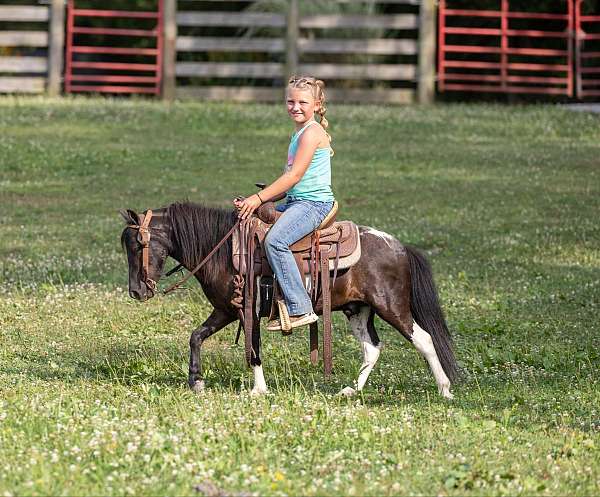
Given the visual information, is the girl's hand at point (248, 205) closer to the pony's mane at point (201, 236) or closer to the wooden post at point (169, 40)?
the pony's mane at point (201, 236)

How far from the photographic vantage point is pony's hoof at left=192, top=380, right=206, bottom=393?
945 centimetres

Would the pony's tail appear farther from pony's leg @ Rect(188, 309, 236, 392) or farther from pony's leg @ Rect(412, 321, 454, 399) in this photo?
pony's leg @ Rect(188, 309, 236, 392)

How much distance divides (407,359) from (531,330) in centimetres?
174

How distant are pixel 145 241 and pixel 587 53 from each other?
82.1ft

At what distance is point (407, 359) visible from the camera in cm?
1117

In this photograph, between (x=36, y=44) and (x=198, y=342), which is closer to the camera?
(x=198, y=342)

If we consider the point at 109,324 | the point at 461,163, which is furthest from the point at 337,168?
the point at 109,324

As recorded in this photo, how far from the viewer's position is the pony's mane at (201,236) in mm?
9578

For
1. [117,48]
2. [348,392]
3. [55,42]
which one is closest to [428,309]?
[348,392]

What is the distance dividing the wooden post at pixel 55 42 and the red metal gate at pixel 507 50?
9.87 meters

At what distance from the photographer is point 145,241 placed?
9.41m

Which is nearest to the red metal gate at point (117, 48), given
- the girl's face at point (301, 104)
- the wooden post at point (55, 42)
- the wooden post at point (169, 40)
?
the wooden post at point (55, 42)

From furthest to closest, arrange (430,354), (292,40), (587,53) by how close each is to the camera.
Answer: (587,53) → (292,40) → (430,354)

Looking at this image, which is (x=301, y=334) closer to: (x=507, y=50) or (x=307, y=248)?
(x=307, y=248)
